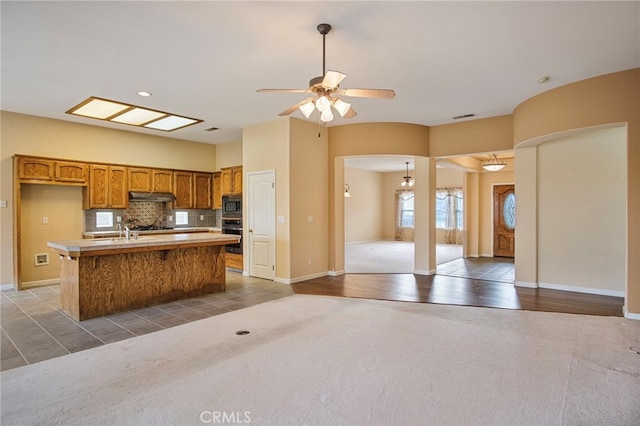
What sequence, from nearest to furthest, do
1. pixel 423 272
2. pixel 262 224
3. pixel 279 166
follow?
pixel 279 166, pixel 262 224, pixel 423 272

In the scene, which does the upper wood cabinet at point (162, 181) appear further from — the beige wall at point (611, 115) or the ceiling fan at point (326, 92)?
the beige wall at point (611, 115)

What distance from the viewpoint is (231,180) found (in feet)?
25.4

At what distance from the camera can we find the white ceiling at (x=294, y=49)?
2969mm

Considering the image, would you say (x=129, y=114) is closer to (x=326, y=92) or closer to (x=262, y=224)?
(x=262, y=224)

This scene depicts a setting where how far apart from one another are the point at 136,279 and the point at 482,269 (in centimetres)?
666

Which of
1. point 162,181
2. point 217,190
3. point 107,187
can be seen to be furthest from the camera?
point 217,190

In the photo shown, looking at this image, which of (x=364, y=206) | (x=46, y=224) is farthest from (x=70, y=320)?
(x=364, y=206)

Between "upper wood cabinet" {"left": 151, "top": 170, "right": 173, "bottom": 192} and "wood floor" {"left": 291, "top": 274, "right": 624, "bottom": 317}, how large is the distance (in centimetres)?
375

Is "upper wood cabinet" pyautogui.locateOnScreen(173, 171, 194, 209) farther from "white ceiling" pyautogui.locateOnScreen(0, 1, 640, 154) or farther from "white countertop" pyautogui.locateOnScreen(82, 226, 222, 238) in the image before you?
"white ceiling" pyautogui.locateOnScreen(0, 1, 640, 154)


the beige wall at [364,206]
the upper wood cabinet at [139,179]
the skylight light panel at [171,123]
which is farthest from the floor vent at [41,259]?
the beige wall at [364,206]

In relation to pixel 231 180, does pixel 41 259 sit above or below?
below

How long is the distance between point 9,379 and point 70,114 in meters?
4.71

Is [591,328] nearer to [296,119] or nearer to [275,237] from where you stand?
[275,237]

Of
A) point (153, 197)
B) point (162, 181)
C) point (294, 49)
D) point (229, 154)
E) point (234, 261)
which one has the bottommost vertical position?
point (234, 261)
